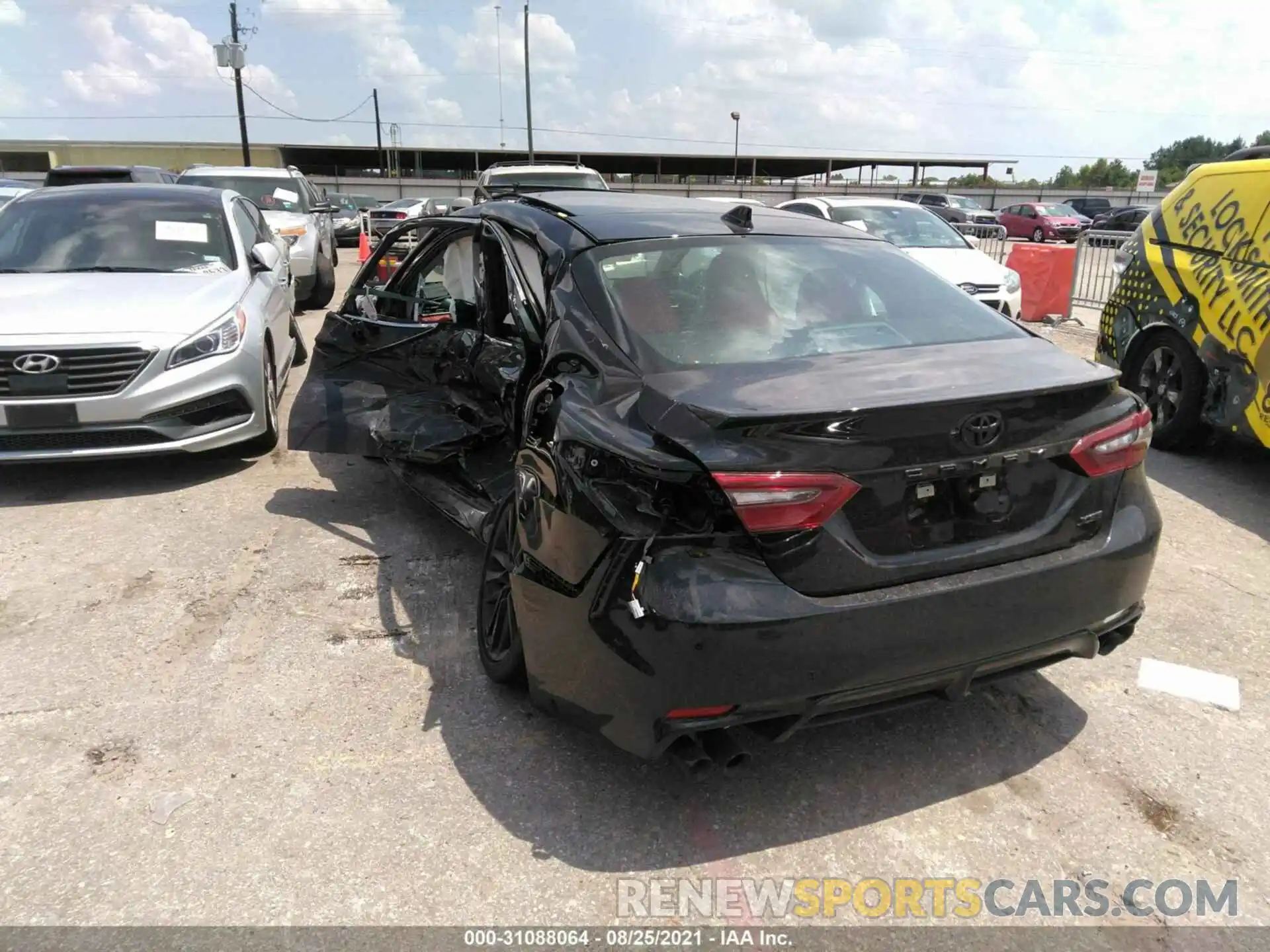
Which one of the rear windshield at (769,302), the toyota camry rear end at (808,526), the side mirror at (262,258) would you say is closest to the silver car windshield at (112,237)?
the side mirror at (262,258)

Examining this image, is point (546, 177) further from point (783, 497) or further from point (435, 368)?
point (783, 497)

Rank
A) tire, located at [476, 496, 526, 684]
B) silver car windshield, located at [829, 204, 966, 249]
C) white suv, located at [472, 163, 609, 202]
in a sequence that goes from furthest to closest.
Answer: white suv, located at [472, 163, 609, 202], silver car windshield, located at [829, 204, 966, 249], tire, located at [476, 496, 526, 684]

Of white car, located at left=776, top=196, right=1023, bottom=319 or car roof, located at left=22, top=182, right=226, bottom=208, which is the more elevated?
car roof, located at left=22, top=182, right=226, bottom=208

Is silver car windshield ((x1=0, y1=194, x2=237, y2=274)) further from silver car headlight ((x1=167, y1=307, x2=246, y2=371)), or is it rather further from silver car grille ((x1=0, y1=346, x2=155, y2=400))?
silver car grille ((x1=0, y1=346, x2=155, y2=400))

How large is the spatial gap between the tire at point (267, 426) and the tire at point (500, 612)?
304 cm

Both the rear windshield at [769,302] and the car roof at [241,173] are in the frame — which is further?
the car roof at [241,173]

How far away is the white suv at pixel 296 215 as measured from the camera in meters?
11.6

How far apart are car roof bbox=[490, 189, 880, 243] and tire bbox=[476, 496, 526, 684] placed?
106 centimetres

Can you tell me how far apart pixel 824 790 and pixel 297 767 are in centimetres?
163

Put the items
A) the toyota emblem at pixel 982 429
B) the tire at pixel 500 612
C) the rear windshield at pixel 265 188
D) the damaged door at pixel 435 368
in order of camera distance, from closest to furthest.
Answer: the toyota emblem at pixel 982 429
the tire at pixel 500 612
the damaged door at pixel 435 368
the rear windshield at pixel 265 188

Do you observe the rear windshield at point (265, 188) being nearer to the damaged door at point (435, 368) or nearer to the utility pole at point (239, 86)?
the damaged door at point (435, 368)

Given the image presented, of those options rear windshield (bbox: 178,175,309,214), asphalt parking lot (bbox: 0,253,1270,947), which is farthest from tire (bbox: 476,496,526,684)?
rear windshield (bbox: 178,175,309,214)

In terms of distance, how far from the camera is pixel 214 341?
17.6 ft

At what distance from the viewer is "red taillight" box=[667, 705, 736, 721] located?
2.28 meters
